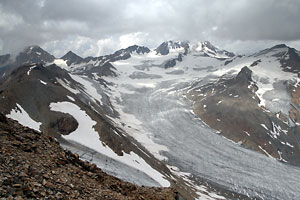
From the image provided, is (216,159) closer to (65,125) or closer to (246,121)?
(246,121)

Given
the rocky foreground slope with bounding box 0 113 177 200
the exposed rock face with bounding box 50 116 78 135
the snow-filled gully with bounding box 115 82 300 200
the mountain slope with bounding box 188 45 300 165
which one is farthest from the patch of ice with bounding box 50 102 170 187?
the mountain slope with bounding box 188 45 300 165

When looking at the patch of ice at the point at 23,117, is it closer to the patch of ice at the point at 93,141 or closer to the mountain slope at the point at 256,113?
the patch of ice at the point at 93,141

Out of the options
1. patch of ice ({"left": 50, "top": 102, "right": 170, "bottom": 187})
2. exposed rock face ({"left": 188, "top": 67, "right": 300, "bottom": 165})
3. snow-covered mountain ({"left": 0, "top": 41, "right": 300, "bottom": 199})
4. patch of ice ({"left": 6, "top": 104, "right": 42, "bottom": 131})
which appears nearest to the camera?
patch of ice ({"left": 50, "top": 102, "right": 170, "bottom": 187})

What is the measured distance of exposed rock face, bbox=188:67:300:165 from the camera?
126812 millimetres

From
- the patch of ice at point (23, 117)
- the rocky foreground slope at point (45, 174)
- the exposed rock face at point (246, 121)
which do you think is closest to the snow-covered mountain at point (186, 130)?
the patch of ice at point (23, 117)

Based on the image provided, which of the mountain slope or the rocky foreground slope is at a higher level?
the mountain slope

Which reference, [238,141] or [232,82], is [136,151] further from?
[232,82]

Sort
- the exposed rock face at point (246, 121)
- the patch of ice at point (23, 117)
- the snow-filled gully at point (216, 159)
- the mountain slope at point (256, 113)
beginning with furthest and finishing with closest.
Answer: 1. the mountain slope at point (256, 113)
2. the exposed rock face at point (246, 121)
3. the snow-filled gully at point (216, 159)
4. the patch of ice at point (23, 117)

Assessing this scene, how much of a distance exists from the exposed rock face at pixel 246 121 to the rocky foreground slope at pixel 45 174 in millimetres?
119570

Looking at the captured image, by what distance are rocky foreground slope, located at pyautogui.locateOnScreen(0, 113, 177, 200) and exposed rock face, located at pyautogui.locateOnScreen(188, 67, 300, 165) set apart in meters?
120

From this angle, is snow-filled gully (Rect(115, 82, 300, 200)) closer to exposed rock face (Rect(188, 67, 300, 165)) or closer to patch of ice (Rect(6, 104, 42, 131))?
exposed rock face (Rect(188, 67, 300, 165))

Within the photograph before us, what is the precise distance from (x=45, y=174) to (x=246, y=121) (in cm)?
14405

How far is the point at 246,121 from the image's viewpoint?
479 ft

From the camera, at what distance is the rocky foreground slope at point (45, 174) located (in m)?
12.2
